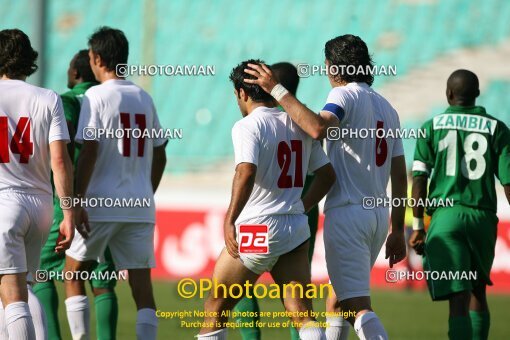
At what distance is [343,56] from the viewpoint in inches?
237

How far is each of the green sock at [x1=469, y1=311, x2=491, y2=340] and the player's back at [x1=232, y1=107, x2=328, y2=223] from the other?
2.03 metres

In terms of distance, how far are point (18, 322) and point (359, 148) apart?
7.29 ft

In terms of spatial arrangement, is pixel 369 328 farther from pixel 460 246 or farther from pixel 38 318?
pixel 38 318

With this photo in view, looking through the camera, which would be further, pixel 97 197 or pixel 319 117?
pixel 97 197

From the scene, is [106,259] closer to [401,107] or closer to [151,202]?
[151,202]

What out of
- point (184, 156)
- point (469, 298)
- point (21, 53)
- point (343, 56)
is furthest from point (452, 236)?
point (184, 156)

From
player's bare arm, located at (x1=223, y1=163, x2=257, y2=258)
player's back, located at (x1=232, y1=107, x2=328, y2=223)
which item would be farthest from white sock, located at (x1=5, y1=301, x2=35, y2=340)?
player's back, located at (x1=232, y1=107, x2=328, y2=223)

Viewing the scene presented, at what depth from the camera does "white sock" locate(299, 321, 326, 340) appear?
220 inches

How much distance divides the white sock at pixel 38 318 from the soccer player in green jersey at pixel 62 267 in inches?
47.6

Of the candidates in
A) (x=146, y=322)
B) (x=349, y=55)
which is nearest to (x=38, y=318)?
(x=146, y=322)

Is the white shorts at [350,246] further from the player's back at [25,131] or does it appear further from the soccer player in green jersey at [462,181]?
the player's back at [25,131]

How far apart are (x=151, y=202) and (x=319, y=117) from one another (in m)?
1.64

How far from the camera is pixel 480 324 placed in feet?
23.4

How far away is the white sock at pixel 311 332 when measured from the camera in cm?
560
